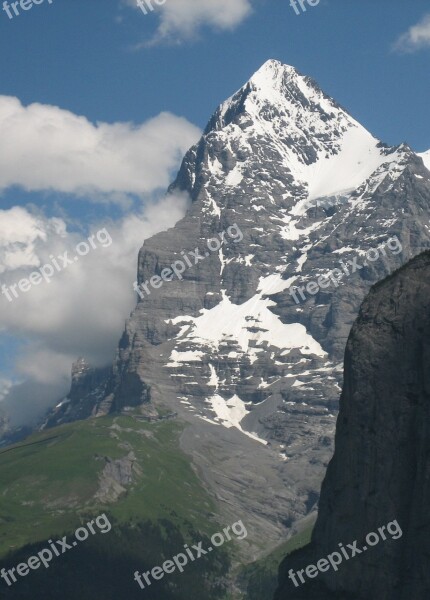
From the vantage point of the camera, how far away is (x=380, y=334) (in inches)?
3590

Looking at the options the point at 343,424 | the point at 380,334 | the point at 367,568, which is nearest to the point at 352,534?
the point at 367,568

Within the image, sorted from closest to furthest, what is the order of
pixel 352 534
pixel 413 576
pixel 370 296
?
pixel 413 576 < pixel 352 534 < pixel 370 296

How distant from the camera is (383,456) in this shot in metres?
86.9

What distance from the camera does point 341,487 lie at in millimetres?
90125

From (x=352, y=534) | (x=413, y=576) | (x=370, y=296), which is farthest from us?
(x=370, y=296)

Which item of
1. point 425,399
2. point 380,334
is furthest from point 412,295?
point 425,399

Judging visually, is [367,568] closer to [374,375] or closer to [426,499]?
[426,499]

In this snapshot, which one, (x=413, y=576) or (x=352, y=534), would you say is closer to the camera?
(x=413, y=576)

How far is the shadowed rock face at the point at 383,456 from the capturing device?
83562 millimetres

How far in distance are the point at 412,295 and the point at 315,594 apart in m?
24.3

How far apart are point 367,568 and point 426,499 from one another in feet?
23.9

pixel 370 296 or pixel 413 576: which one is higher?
pixel 370 296

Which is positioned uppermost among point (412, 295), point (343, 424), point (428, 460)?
point (412, 295)

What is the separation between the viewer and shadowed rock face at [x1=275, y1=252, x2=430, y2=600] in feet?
274
